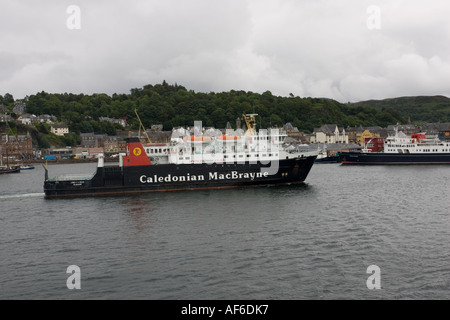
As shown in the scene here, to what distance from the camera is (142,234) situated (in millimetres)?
24812

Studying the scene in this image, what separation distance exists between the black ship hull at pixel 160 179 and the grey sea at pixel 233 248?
4.47 m

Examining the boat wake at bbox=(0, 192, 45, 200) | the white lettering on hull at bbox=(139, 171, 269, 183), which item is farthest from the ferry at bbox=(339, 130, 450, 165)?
the boat wake at bbox=(0, 192, 45, 200)

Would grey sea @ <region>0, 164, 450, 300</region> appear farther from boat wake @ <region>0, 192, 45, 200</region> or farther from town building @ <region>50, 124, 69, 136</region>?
town building @ <region>50, 124, 69, 136</region>

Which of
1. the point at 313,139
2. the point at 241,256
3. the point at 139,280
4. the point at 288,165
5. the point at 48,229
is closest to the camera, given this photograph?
the point at 139,280

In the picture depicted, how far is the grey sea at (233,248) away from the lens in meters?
16.3

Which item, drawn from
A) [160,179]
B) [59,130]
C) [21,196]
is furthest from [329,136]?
[21,196]

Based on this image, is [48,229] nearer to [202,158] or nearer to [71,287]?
[71,287]

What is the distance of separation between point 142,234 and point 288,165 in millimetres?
22226

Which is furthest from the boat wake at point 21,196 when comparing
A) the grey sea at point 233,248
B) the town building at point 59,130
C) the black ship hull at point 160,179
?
the town building at point 59,130

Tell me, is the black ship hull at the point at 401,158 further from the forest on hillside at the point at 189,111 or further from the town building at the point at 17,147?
the town building at the point at 17,147

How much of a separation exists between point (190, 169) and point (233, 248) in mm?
21047

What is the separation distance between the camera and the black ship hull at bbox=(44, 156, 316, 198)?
4131 cm
